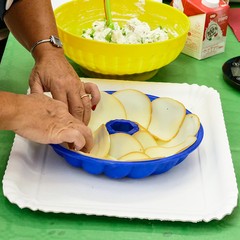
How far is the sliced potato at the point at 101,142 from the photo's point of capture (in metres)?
0.94

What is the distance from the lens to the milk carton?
1.35m

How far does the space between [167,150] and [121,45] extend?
0.32 m

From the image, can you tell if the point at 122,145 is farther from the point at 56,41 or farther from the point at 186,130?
the point at 56,41

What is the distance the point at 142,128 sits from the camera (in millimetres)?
1034

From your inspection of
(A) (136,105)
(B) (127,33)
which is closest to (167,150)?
(A) (136,105)

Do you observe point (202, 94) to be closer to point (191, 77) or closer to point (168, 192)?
point (191, 77)

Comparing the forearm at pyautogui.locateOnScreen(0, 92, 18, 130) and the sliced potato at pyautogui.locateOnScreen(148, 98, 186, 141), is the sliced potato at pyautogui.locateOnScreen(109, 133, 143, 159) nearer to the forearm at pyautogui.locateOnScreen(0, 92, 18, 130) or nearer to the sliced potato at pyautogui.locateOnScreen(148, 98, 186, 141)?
the sliced potato at pyautogui.locateOnScreen(148, 98, 186, 141)

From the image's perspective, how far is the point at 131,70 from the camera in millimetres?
1231

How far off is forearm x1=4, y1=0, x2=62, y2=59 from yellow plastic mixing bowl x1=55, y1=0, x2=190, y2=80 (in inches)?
2.3

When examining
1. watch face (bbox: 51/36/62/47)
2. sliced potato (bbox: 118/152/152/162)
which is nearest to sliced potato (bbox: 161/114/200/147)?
sliced potato (bbox: 118/152/152/162)

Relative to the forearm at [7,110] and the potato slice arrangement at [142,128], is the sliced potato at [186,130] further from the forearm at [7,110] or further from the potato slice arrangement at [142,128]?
the forearm at [7,110]

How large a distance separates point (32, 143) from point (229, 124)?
458 mm

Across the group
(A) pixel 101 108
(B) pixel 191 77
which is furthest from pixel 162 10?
(A) pixel 101 108

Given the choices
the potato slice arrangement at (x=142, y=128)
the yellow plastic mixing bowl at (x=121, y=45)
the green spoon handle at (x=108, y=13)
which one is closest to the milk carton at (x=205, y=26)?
the yellow plastic mixing bowl at (x=121, y=45)
